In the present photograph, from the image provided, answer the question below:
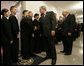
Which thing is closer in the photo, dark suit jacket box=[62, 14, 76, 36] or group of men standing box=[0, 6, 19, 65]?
group of men standing box=[0, 6, 19, 65]

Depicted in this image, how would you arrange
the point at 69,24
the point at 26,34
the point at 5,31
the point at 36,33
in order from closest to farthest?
1. the point at 5,31
2. the point at 26,34
3. the point at 69,24
4. the point at 36,33

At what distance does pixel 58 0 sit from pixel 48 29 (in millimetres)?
3733

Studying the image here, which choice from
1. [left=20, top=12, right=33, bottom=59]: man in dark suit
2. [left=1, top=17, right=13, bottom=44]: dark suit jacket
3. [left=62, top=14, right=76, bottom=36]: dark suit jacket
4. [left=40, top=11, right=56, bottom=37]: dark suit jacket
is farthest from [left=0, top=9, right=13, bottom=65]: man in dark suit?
[left=62, top=14, right=76, bottom=36]: dark suit jacket

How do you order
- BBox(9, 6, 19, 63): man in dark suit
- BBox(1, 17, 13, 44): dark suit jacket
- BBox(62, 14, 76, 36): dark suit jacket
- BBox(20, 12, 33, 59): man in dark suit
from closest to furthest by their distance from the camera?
BBox(1, 17, 13, 44): dark suit jacket, BBox(9, 6, 19, 63): man in dark suit, BBox(20, 12, 33, 59): man in dark suit, BBox(62, 14, 76, 36): dark suit jacket

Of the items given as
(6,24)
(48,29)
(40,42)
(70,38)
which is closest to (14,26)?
(6,24)

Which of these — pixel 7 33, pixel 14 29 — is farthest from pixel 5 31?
pixel 14 29

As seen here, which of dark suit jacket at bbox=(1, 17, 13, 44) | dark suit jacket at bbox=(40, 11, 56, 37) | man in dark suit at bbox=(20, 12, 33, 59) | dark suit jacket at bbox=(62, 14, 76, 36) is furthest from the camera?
dark suit jacket at bbox=(62, 14, 76, 36)

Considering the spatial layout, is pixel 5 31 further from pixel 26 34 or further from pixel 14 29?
pixel 26 34

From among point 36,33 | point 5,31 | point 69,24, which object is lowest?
point 36,33

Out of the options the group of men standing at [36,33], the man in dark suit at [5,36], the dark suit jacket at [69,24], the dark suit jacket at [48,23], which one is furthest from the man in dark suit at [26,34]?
the dark suit jacket at [69,24]

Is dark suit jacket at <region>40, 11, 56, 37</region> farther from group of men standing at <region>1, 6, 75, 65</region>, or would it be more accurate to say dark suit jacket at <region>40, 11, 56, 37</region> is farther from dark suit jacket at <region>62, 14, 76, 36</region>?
dark suit jacket at <region>62, 14, 76, 36</region>

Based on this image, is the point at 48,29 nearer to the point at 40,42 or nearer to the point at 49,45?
the point at 49,45

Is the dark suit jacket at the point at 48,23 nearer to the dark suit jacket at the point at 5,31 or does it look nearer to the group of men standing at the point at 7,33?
the group of men standing at the point at 7,33

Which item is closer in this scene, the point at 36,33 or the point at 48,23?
the point at 48,23
